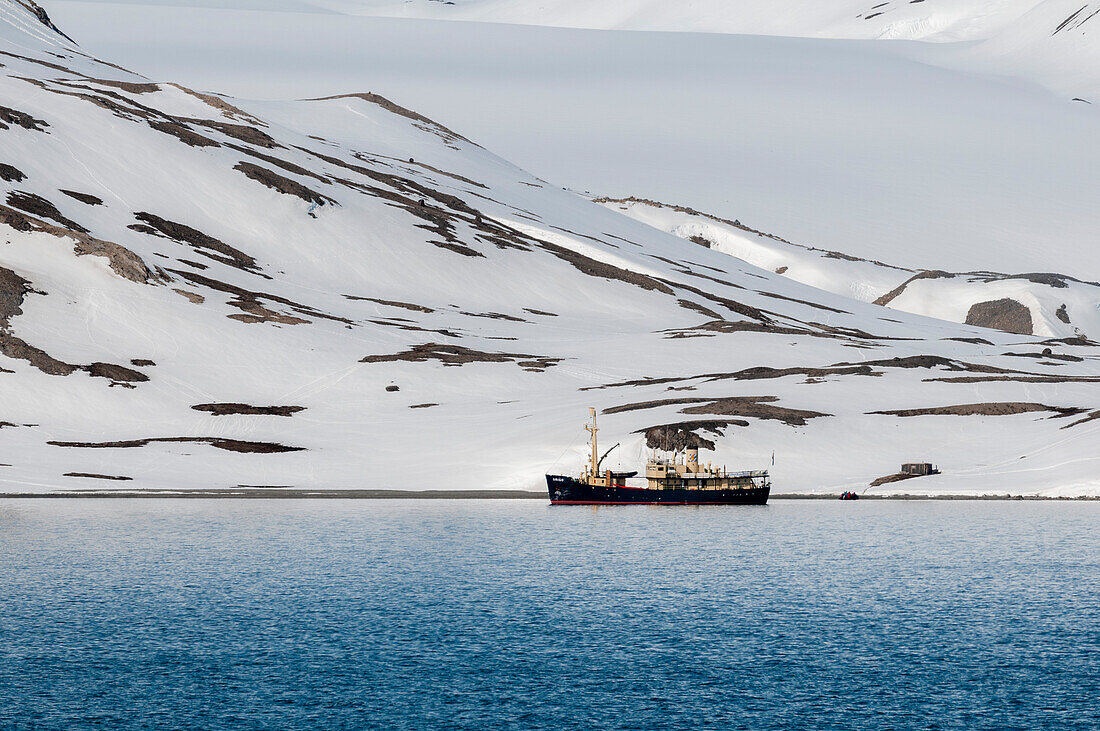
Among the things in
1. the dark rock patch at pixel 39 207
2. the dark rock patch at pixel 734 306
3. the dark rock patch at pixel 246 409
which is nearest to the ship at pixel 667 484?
the dark rock patch at pixel 246 409

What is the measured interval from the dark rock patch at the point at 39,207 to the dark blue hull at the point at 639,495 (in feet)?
248

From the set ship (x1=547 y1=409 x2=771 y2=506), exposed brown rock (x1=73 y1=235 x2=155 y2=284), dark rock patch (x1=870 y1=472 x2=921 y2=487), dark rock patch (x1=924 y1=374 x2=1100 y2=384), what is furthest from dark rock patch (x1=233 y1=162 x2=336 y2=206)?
dark rock patch (x1=870 y1=472 x2=921 y2=487)

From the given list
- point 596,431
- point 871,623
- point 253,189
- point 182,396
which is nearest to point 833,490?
point 596,431

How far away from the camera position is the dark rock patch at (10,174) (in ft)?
490

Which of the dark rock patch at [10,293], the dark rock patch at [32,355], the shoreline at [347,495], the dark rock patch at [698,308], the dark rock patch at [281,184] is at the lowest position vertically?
the shoreline at [347,495]

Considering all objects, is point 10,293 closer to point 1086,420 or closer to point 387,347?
point 387,347

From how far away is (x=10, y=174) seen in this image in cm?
15050

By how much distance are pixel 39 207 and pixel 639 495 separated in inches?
3324

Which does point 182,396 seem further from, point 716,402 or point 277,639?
point 277,639

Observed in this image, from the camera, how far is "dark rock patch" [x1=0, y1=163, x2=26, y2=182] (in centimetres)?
14938

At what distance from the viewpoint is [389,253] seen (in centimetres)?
16862

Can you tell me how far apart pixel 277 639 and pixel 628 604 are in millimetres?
14995

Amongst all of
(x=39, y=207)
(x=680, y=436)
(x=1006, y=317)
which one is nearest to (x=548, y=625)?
(x=680, y=436)

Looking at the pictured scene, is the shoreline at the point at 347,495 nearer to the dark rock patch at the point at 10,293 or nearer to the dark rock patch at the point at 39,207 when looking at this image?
the dark rock patch at the point at 10,293
